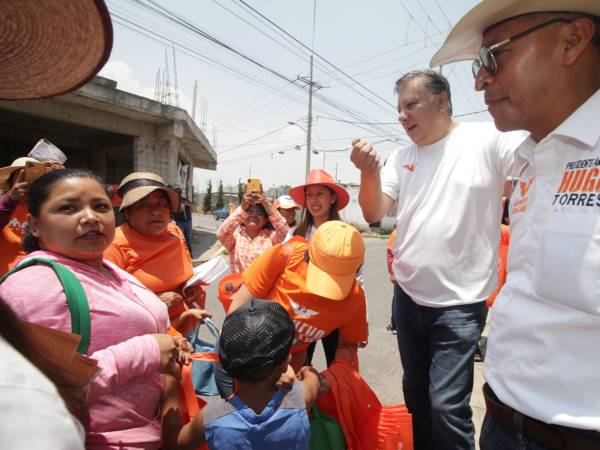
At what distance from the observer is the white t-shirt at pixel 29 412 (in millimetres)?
435

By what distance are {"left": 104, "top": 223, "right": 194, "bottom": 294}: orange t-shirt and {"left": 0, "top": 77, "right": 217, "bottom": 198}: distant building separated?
538cm

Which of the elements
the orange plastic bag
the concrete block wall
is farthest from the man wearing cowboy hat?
the concrete block wall

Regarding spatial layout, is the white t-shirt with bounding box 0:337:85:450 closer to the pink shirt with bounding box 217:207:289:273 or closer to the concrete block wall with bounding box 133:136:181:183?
the pink shirt with bounding box 217:207:289:273

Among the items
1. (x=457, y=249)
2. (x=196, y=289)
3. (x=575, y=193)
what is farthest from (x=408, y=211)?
(x=196, y=289)

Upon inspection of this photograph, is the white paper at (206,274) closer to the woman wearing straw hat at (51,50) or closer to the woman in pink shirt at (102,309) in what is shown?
the woman in pink shirt at (102,309)

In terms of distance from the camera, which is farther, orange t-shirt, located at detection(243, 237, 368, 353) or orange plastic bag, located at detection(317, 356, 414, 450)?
orange t-shirt, located at detection(243, 237, 368, 353)

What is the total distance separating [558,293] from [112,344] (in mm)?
1394

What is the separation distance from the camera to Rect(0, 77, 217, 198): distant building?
727 cm

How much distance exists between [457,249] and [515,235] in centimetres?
61

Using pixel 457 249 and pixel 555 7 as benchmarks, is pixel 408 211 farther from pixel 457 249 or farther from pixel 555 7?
pixel 555 7

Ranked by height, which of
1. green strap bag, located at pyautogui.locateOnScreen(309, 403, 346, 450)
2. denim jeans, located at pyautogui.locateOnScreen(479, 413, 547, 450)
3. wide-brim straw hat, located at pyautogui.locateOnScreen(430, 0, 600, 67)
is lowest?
green strap bag, located at pyautogui.locateOnScreen(309, 403, 346, 450)

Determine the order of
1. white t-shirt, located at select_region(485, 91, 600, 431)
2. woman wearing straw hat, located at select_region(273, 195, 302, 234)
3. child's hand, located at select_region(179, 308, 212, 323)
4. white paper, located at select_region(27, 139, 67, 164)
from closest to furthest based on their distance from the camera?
1. white t-shirt, located at select_region(485, 91, 600, 431)
2. child's hand, located at select_region(179, 308, 212, 323)
3. white paper, located at select_region(27, 139, 67, 164)
4. woman wearing straw hat, located at select_region(273, 195, 302, 234)

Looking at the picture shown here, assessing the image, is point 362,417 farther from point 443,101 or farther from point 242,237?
point 242,237

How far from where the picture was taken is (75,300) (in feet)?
3.97
